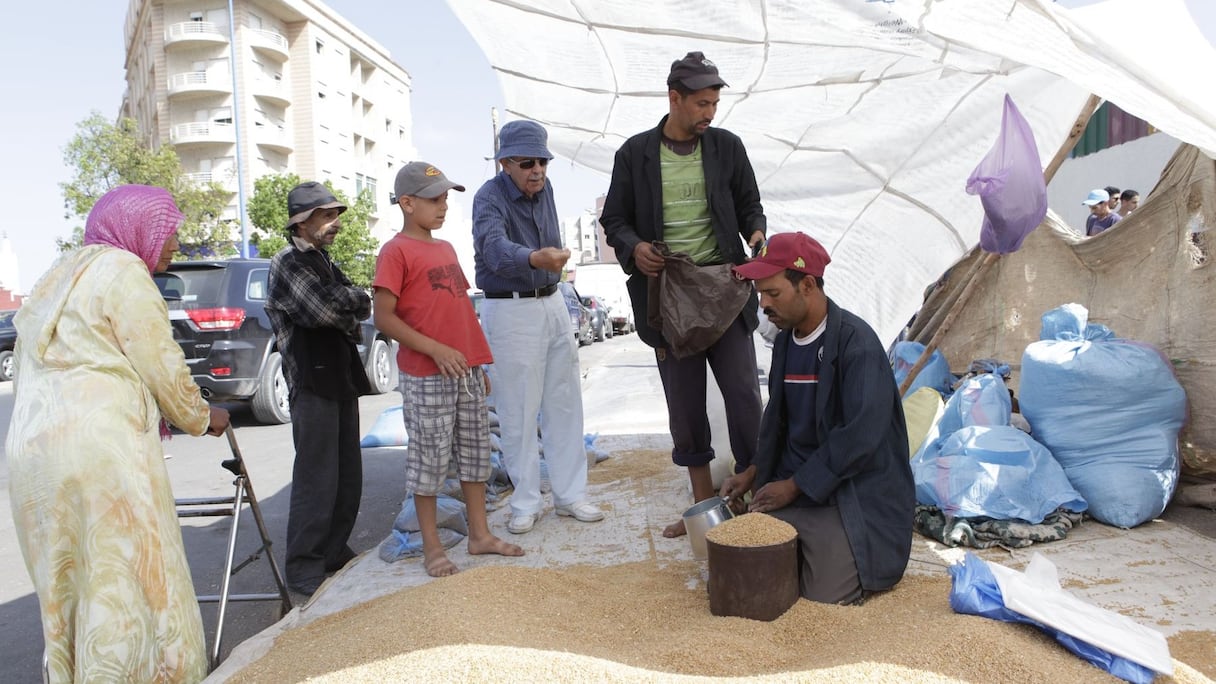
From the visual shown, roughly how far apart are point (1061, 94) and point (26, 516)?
16.4 feet

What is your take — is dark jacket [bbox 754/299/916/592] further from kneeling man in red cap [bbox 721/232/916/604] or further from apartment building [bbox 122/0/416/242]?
apartment building [bbox 122/0/416/242]

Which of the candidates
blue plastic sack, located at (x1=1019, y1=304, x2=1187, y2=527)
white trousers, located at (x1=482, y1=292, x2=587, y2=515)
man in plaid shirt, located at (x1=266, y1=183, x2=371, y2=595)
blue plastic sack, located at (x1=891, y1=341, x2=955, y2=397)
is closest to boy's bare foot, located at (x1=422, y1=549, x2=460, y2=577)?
man in plaid shirt, located at (x1=266, y1=183, x2=371, y2=595)

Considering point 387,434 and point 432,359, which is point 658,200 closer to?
point 432,359

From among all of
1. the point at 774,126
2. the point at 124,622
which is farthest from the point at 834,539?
the point at 774,126

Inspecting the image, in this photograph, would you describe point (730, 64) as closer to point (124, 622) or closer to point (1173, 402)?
point (1173, 402)

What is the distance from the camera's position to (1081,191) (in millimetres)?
15312

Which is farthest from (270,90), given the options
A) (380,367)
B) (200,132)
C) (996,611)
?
(996,611)

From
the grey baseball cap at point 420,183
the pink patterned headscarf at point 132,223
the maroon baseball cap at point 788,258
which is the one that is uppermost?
the grey baseball cap at point 420,183

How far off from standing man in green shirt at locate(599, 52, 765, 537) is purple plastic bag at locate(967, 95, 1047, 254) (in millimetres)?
1647

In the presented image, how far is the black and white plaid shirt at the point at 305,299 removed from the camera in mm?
3289

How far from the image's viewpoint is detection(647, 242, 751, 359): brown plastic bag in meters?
3.33

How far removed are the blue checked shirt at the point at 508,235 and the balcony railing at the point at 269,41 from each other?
3836 centimetres

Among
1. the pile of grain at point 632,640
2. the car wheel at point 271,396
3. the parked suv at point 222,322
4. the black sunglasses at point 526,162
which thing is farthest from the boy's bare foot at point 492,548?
the car wheel at point 271,396

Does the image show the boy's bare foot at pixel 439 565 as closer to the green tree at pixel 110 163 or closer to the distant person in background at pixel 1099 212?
the distant person in background at pixel 1099 212
